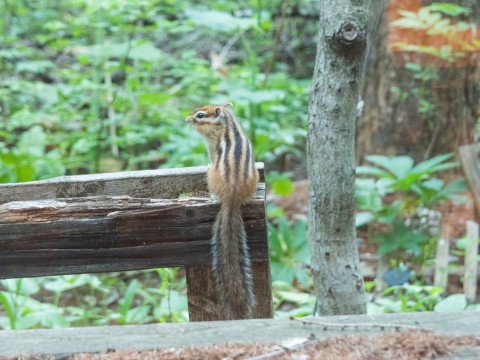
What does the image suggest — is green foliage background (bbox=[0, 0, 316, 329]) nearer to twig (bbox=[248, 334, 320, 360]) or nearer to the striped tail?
the striped tail

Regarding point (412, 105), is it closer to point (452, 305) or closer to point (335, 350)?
Result: point (452, 305)

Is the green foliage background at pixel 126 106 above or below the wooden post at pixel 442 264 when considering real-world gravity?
above

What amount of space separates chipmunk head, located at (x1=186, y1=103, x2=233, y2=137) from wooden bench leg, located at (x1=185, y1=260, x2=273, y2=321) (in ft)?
4.27

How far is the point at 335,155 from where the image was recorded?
92.5 inches

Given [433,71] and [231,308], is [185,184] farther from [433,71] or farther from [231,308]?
[433,71]

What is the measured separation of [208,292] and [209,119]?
1.54m

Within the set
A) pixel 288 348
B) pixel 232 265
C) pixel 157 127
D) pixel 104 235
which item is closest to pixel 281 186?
pixel 157 127

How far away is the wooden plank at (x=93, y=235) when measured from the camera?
5.91ft

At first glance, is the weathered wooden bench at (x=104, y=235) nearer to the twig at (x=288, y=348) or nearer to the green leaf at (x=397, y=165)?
the twig at (x=288, y=348)

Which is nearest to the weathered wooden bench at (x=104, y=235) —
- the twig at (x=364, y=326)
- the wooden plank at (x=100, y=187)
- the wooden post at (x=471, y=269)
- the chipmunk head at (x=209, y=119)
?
the wooden plank at (x=100, y=187)

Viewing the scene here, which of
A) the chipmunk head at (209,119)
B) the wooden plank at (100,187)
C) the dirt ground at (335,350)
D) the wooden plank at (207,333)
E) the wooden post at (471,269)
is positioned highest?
the chipmunk head at (209,119)

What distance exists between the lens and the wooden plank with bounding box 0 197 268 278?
180 centimetres

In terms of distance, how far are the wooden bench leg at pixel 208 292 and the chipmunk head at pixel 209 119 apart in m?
1.30

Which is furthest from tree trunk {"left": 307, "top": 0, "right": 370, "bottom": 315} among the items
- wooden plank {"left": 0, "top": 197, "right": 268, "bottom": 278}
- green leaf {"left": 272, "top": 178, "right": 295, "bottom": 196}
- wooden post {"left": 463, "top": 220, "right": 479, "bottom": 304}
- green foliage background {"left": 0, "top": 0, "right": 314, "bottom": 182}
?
green leaf {"left": 272, "top": 178, "right": 295, "bottom": 196}
